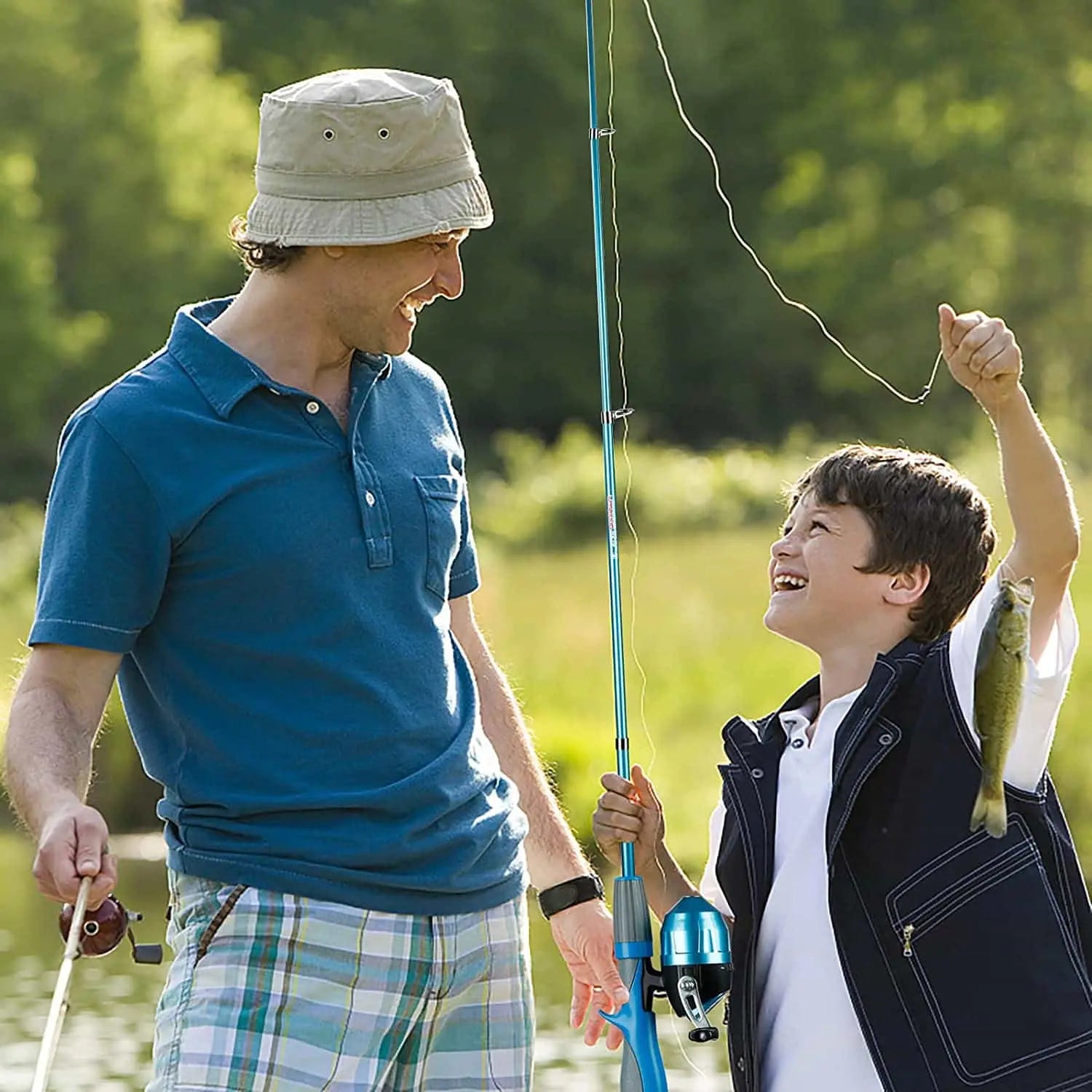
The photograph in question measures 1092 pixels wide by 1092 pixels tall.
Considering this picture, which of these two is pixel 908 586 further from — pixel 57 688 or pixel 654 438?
pixel 654 438

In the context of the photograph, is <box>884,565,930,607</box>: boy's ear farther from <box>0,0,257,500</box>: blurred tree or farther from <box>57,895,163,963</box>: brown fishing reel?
<box>0,0,257,500</box>: blurred tree

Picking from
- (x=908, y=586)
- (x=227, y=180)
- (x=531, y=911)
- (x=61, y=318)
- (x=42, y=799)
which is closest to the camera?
(x=42, y=799)

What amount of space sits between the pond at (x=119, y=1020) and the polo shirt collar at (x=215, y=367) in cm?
375

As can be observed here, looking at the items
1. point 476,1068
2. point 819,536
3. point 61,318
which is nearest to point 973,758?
point 819,536

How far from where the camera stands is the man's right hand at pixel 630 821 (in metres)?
2.86

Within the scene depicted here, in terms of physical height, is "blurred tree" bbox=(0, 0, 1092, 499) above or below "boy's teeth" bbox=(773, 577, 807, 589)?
above

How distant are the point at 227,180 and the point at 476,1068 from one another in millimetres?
34396

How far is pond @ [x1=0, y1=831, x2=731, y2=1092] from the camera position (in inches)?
275

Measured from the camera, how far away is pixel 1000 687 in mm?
2488

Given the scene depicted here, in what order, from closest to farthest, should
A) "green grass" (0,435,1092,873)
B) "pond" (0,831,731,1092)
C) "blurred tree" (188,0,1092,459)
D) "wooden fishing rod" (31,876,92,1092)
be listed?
"wooden fishing rod" (31,876,92,1092), "pond" (0,831,731,1092), "green grass" (0,435,1092,873), "blurred tree" (188,0,1092,459)

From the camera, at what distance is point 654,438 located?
3653 centimetres

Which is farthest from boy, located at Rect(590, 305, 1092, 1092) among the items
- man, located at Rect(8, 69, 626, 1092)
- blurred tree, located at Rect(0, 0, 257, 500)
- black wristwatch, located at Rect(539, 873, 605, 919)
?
blurred tree, located at Rect(0, 0, 257, 500)

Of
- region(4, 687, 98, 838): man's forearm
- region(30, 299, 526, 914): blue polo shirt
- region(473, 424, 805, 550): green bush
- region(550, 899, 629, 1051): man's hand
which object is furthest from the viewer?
region(473, 424, 805, 550): green bush

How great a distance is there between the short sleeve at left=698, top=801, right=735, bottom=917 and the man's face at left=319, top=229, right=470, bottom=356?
27.3 inches
